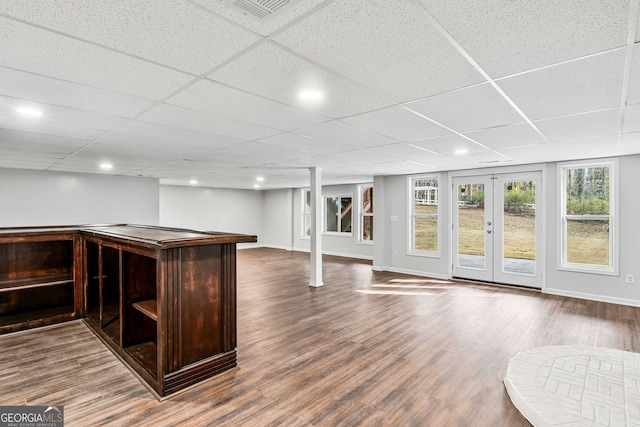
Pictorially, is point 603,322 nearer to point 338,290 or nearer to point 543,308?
point 543,308

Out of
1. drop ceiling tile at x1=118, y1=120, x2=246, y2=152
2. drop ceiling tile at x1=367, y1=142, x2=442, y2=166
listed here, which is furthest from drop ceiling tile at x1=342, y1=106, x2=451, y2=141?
Result: drop ceiling tile at x1=118, y1=120, x2=246, y2=152

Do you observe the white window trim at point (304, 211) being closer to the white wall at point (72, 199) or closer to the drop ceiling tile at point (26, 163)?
the white wall at point (72, 199)

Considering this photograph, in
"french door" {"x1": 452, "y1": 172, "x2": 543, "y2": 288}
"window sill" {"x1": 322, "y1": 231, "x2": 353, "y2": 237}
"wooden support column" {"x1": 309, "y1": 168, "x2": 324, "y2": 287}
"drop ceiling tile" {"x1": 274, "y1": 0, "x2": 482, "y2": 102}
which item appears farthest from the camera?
"window sill" {"x1": 322, "y1": 231, "x2": 353, "y2": 237}

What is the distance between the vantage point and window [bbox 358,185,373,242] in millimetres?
9955

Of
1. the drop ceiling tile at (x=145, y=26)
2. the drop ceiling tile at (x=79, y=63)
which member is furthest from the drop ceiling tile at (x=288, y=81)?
the drop ceiling tile at (x=79, y=63)

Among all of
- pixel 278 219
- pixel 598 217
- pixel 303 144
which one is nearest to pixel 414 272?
pixel 598 217

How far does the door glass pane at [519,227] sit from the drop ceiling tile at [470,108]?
3435mm

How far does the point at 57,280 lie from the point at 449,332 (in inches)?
182

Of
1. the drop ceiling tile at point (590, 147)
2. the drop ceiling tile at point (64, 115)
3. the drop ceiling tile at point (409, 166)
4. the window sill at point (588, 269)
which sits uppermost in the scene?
the drop ceiling tile at point (409, 166)

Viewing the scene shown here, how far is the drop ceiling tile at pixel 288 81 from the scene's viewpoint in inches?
72.9

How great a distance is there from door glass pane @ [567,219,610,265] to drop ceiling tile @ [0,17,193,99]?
20.4ft

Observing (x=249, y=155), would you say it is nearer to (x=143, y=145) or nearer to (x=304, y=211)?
(x=143, y=145)

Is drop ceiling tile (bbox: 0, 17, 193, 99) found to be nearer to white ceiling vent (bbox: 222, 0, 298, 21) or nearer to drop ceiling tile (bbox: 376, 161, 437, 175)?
white ceiling vent (bbox: 222, 0, 298, 21)

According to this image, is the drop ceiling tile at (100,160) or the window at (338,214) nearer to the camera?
the drop ceiling tile at (100,160)
